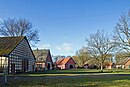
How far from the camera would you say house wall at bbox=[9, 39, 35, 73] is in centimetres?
3631

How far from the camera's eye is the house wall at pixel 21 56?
1430 inches

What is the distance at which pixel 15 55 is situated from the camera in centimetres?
3719

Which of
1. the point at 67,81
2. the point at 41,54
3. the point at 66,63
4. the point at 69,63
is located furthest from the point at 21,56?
the point at 69,63

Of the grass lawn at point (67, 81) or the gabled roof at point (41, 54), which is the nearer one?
the grass lawn at point (67, 81)

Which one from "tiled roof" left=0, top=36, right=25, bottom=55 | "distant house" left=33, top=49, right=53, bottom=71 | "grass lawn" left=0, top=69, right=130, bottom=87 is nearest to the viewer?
"grass lawn" left=0, top=69, right=130, bottom=87

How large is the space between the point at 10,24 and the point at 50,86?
42601 millimetres

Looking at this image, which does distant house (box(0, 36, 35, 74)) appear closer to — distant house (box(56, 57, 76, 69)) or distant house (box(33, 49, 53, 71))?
distant house (box(33, 49, 53, 71))

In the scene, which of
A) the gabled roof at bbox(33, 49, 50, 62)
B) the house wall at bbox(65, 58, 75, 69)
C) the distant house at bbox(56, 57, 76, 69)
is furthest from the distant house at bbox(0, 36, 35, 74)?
the house wall at bbox(65, 58, 75, 69)

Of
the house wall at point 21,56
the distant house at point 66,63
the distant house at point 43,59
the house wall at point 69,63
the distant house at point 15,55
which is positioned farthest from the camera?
the house wall at point 69,63

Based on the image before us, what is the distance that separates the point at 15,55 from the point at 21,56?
3.72m

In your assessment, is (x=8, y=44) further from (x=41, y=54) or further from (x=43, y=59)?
(x=41, y=54)

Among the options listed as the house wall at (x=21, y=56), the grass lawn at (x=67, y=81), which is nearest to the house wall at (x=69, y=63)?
the house wall at (x=21, y=56)

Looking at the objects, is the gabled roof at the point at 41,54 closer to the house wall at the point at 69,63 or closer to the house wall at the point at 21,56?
the house wall at the point at 69,63

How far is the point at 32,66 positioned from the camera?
48281mm
